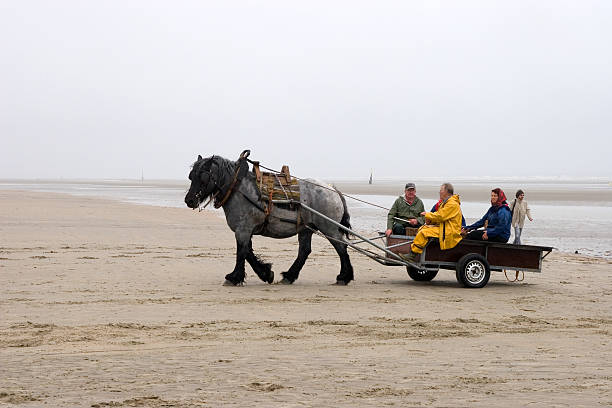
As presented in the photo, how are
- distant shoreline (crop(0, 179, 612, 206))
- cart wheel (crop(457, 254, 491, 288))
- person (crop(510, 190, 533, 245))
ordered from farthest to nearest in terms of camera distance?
1. distant shoreline (crop(0, 179, 612, 206))
2. person (crop(510, 190, 533, 245))
3. cart wheel (crop(457, 254, 491, 288))

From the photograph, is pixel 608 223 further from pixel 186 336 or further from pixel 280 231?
pixel 186 336

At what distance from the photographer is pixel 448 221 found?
11.9m

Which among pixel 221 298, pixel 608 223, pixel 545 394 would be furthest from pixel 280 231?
pixel 608 223

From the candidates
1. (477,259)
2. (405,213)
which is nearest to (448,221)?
(477,259)

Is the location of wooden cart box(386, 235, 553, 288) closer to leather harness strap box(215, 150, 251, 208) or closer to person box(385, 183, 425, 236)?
person box(385, 183, 425, 236)

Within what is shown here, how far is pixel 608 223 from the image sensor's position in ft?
93.7

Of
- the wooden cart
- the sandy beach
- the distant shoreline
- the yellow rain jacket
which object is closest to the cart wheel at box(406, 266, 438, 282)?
the sandy beach

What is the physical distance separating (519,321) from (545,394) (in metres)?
3.22

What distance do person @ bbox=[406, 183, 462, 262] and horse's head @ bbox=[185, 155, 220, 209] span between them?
10.5 feet

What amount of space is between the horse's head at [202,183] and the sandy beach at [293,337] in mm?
1286

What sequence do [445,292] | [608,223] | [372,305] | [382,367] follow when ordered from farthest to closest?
[608,223] < [445,292] < [372,305] < [382,367]

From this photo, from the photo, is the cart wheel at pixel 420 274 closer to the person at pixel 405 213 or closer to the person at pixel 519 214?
the person at pixel 405 213

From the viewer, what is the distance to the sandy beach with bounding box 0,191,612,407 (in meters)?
6.03

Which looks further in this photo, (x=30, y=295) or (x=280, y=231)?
(x=280, y=231)
